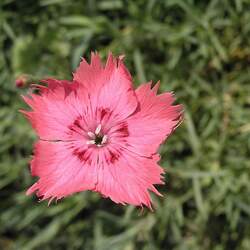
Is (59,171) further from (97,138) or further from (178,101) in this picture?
(178,101)

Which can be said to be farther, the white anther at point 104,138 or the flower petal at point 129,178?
the white anther at point 104,138

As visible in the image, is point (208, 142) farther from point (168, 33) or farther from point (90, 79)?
point (90, 79)

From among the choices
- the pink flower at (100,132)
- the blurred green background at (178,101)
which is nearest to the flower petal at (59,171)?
the pink flower at (100,132)

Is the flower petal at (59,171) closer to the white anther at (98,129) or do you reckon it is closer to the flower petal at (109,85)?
the white anther at (98,129)

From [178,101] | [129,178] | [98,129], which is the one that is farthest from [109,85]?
[178,101]

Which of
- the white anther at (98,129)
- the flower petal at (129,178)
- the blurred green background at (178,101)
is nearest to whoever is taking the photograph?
the flower petal at (129,178)

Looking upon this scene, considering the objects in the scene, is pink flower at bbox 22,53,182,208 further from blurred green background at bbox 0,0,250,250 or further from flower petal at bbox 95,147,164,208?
blurred green background at bbox 0,0,250,250

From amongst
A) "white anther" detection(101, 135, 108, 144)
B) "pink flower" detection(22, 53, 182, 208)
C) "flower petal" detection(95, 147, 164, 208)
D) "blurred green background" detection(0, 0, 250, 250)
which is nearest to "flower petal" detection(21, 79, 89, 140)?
"pink flower" detection(22, 53, 182, 208)

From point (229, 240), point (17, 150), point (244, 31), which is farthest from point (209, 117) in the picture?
point (17, 150)
